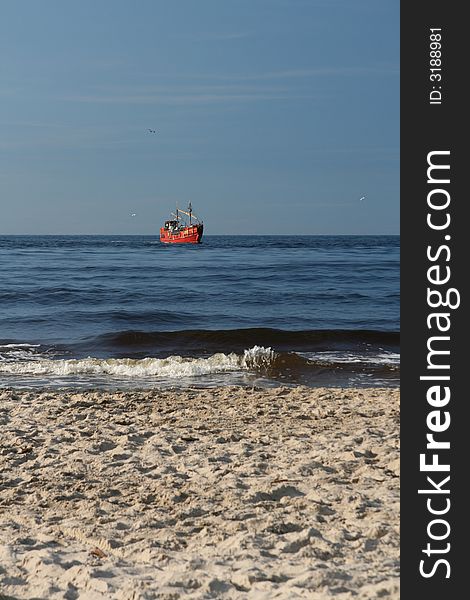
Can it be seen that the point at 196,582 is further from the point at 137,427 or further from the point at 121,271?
the point at 121,271

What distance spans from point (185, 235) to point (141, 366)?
2868 inches

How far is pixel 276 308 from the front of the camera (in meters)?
21.8

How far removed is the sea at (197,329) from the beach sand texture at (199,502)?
Result: 3227mm

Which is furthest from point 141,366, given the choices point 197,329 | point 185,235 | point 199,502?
point 185,235

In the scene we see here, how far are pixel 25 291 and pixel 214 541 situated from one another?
2163cm

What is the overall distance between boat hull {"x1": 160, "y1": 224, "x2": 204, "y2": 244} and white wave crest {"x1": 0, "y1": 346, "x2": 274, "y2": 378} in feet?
231

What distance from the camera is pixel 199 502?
203 inches

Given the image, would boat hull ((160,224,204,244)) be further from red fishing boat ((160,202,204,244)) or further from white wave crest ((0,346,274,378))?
white wave crest ((0,346,274,378))

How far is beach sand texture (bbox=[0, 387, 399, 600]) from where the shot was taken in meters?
3.84

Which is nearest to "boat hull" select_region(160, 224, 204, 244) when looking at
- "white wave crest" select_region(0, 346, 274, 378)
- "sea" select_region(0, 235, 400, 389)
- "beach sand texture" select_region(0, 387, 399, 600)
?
"sea" select_region(0, 235, 400, 389)

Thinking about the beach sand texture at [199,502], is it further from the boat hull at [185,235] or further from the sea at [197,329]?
the boat hull at [185,235]

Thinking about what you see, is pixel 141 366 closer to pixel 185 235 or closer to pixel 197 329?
pixel 197 329

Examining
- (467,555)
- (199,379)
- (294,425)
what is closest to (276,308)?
(199,379)

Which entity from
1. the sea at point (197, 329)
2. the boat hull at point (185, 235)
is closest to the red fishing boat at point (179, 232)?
the boat hull at point (185, 235)
